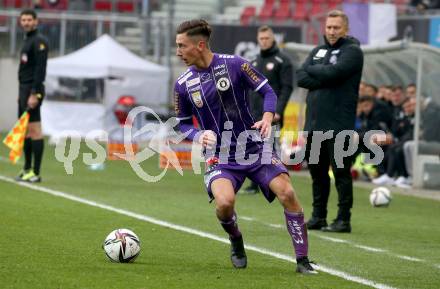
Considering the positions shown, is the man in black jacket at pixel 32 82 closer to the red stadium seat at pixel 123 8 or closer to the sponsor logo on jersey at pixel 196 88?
the sponsor logo on jersey at pixel 196 88

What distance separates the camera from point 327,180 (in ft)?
40.3

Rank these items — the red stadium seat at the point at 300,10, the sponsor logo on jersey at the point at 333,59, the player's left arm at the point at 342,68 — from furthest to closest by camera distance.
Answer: the red stadium seat at the point at 300,10
the sponsor logo on jersey at the point at 333,59
the player's left arm at the point at 342,68

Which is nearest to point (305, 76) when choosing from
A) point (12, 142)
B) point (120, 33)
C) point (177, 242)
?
point (177, 242)

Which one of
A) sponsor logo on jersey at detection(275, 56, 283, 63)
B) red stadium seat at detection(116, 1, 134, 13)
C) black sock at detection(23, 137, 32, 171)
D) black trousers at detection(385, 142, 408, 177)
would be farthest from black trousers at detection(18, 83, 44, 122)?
red stadium seat at detection(116, 1, 134, 13)

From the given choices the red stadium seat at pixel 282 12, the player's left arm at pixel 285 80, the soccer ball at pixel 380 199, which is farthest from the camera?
the red stadium seat at pixel 282 12

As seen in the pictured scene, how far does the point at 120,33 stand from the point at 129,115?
189 inches

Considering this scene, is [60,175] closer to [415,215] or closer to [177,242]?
[415,215]

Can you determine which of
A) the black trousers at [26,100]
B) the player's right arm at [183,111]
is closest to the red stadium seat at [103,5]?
the black trousers at [26,100]

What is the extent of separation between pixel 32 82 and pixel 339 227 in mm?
6087

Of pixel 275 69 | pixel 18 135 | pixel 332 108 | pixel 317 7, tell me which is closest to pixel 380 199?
pixel 275 69

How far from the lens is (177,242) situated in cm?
1059

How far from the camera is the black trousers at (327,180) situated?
12.1 metres

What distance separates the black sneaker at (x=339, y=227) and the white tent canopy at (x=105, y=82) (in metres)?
16.3

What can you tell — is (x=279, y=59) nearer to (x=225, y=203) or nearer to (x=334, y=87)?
(x=334, y=87)
